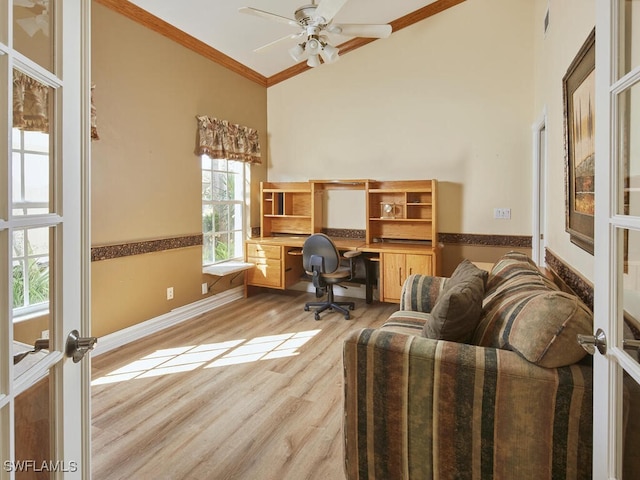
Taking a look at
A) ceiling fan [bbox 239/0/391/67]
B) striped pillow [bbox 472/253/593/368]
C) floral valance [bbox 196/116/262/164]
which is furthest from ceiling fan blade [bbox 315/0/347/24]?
striped pillow [bbox 472/253/593/368]

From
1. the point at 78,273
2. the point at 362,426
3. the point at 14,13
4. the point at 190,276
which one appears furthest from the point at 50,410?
the point at 190,276

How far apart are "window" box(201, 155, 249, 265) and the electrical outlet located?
10.1 ft

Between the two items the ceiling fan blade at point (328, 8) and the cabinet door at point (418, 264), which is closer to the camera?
the ceiling fan blade at point (328, 8)

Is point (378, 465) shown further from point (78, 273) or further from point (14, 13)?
point (14, 13)

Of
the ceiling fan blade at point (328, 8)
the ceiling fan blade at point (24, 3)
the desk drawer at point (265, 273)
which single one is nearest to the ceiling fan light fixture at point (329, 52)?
the ceiling fan blade at point (328, 8)

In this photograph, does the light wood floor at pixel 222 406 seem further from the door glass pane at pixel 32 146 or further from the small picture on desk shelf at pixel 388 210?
the small picture on desk shelf at pixel 388 210

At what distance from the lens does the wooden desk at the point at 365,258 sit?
410 centimetres

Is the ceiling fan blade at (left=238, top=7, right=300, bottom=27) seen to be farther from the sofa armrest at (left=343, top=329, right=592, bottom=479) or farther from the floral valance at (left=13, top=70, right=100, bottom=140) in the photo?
the sofa armrest at (left=343, top=329, right=592, bottom=479)

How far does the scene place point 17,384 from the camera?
2.40 feet

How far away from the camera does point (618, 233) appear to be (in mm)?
915

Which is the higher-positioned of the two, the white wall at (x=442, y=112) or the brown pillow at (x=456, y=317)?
the white wall at (x=442, y=112)

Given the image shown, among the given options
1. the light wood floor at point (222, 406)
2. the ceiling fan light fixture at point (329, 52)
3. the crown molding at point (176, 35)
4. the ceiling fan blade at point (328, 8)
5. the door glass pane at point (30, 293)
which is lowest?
the light wood floor at point (222, 406)

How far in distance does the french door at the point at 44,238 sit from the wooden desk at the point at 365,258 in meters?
3.49

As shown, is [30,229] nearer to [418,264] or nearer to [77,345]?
[77,345]
